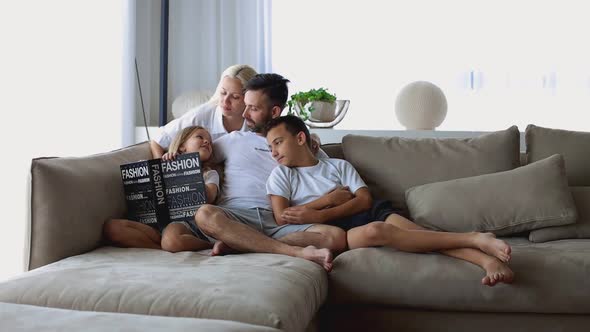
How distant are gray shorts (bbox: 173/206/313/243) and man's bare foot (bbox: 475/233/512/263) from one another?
597 mm

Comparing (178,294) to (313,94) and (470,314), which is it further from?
(313,94)

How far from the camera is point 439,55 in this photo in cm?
439

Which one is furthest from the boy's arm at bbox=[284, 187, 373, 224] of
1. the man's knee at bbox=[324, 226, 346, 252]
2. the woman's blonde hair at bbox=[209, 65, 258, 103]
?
the woman's blonde hair at bbox=[209, 65, 258, 103]

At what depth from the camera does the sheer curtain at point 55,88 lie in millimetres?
3043

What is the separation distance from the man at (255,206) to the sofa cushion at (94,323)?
807 mm

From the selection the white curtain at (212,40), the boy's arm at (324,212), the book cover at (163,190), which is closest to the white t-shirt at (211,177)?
the book cover at (163,190)

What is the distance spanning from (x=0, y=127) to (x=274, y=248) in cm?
142

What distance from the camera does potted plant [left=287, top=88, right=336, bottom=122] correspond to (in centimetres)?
362

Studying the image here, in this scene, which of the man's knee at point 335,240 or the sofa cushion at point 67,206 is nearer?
the sofa cushion at point 67,206

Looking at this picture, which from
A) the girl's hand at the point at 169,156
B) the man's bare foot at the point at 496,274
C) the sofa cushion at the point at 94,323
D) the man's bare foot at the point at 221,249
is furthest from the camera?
the girl's hand at the point at 169,156

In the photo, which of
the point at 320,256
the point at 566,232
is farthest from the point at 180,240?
the point at 566,232

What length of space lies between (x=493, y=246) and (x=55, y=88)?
90.0 inches

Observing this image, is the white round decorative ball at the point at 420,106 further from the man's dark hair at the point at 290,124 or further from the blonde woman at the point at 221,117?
the man's dark hair at the point at 290,124

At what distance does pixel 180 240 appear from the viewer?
2.41 meters
